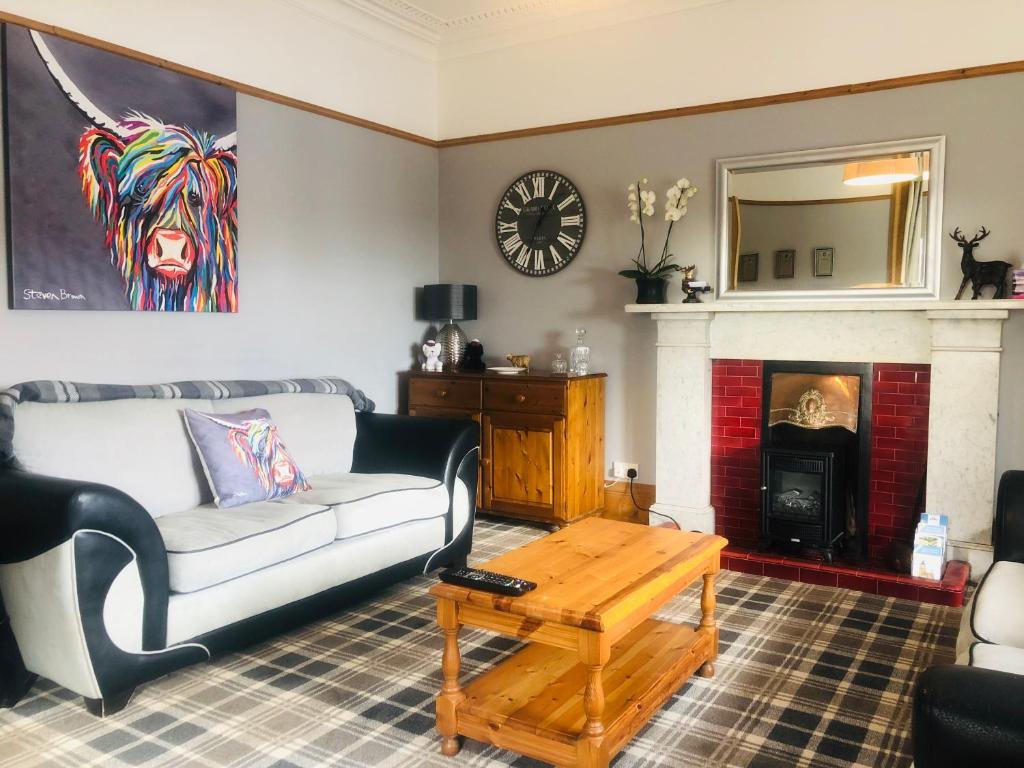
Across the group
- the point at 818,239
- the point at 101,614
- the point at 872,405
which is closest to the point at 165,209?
the point at 101,614

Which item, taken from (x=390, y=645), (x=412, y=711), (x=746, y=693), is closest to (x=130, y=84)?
(x=390, y=645)

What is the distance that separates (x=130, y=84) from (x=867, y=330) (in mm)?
3463

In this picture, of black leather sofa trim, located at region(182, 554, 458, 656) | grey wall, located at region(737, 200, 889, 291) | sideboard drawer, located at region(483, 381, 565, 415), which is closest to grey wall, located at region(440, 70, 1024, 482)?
grey wall, located at region(737, 200, 889, 291)

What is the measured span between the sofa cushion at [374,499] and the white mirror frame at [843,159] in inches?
74.5

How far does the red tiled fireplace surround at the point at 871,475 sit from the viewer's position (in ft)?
12.2

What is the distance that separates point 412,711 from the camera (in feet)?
8.27

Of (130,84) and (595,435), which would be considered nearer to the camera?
(130,84)

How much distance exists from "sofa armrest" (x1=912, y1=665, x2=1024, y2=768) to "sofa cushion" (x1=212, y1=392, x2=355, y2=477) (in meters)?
2.93

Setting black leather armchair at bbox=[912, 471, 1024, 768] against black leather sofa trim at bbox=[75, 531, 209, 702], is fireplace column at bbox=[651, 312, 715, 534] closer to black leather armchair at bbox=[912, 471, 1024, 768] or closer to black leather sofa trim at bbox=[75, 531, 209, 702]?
black leather sofa trim at bbox=[75, 531, 209, 702]

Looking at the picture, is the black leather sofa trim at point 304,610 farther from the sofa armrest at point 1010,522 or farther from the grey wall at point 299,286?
the sofa armrest at point 1010,522

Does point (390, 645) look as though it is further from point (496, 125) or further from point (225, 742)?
point (496, 125)

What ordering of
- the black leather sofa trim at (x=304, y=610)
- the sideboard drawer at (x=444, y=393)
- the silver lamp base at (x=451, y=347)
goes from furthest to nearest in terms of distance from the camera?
1. the silver lamp base at (x=451, y=347)
2. the sideboard drawer at (x=444, y=393)
3. the black leather sofa trim at (x=304, y=610)

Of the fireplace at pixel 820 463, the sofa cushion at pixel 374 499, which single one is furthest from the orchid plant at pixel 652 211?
the sofa cushion at pixel 374 499

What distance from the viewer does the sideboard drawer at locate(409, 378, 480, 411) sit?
4.85 metres
